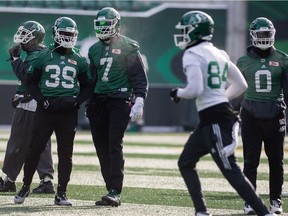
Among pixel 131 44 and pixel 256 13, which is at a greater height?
pixel 131 44

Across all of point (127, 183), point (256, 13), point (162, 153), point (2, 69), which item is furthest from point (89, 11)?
point (127, 183)

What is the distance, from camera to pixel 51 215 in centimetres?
868

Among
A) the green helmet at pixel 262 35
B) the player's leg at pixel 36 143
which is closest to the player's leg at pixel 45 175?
the player's leg at pixel 36 143

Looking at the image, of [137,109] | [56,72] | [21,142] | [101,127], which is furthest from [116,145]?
[21,142]

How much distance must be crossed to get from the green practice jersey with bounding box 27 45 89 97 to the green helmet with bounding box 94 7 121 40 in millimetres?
368

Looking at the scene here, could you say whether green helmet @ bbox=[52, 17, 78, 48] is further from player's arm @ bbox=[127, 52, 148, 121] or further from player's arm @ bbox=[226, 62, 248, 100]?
player's arm @ bbox=[226, 62, 248, 100]

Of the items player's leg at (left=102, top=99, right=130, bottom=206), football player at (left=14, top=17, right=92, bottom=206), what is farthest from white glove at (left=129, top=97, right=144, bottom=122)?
football player at (left=14, top=17, right=92, bottom=206)

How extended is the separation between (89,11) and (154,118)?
3.83 meters

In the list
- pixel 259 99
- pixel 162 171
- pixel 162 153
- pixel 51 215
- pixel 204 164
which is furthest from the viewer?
pixel 162 153

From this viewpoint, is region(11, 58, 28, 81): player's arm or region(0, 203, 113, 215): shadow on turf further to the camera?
region(11, 58, 28, 81): player's arm

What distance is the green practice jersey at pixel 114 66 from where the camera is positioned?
9531 millimetres

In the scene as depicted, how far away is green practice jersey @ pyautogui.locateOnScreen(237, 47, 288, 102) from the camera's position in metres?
9.31

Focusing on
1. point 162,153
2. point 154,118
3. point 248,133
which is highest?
point 248,133

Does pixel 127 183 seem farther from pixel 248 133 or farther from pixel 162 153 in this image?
pixel 162 153
